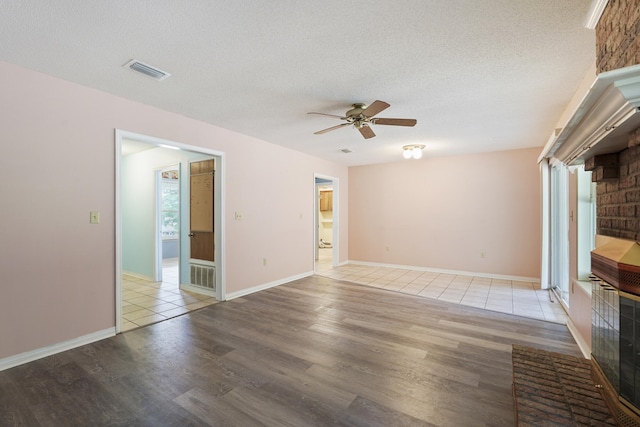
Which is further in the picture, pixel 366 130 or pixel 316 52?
pixel 366 130

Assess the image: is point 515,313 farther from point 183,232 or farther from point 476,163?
point 183,232

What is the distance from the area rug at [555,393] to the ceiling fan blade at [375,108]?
2.18 meters

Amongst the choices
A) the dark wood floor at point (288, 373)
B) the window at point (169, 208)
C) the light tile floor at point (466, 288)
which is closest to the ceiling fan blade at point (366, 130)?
the dark wood floor at point (288, 373)

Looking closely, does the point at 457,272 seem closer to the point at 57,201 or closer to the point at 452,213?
the point at 452,213

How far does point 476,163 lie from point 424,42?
4256 mm

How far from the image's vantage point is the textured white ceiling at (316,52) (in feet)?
5.54

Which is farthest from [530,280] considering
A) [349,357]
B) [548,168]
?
[349,357]

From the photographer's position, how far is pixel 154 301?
3.99m

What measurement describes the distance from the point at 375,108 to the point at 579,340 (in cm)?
286

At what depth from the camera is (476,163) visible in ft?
18.2

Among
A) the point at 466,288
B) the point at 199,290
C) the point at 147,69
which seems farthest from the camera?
the point at 466,288

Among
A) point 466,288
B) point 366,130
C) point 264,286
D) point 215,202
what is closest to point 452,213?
point 466,288

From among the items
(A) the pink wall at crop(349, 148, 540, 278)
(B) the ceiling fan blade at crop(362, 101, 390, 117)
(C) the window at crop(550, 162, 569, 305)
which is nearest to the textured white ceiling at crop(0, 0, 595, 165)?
(B) the ceiling fan blade at crop(362, 101, 390, 117)

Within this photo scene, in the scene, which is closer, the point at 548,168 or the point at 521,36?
the point at 521,36
